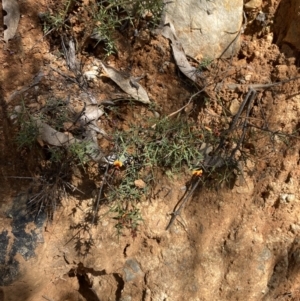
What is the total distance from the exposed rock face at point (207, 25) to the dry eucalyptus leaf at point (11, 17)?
3.25 feet

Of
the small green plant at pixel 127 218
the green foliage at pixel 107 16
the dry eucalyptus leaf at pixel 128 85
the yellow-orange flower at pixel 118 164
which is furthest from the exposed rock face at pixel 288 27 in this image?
the small green plant at pixel 127 218

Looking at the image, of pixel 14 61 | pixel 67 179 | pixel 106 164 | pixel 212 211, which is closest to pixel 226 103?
pixel 212 211

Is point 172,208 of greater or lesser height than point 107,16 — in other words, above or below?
below

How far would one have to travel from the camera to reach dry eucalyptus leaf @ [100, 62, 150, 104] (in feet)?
8.71

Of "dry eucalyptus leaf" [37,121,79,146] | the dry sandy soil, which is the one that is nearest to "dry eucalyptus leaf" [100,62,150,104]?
the dry sandy soil

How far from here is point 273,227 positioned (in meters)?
2.53

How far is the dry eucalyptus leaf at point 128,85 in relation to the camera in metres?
2.65

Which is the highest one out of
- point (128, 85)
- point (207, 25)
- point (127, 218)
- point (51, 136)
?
point (207, 25)

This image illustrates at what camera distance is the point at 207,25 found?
2.66 meters

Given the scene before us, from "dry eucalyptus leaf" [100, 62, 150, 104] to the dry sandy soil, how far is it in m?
0.05

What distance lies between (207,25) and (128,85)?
67cm

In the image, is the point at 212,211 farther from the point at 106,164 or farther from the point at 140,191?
the point at 106,164

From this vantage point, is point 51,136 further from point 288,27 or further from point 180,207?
point 288,27

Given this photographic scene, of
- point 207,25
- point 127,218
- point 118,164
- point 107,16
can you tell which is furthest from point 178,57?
point 127,218
